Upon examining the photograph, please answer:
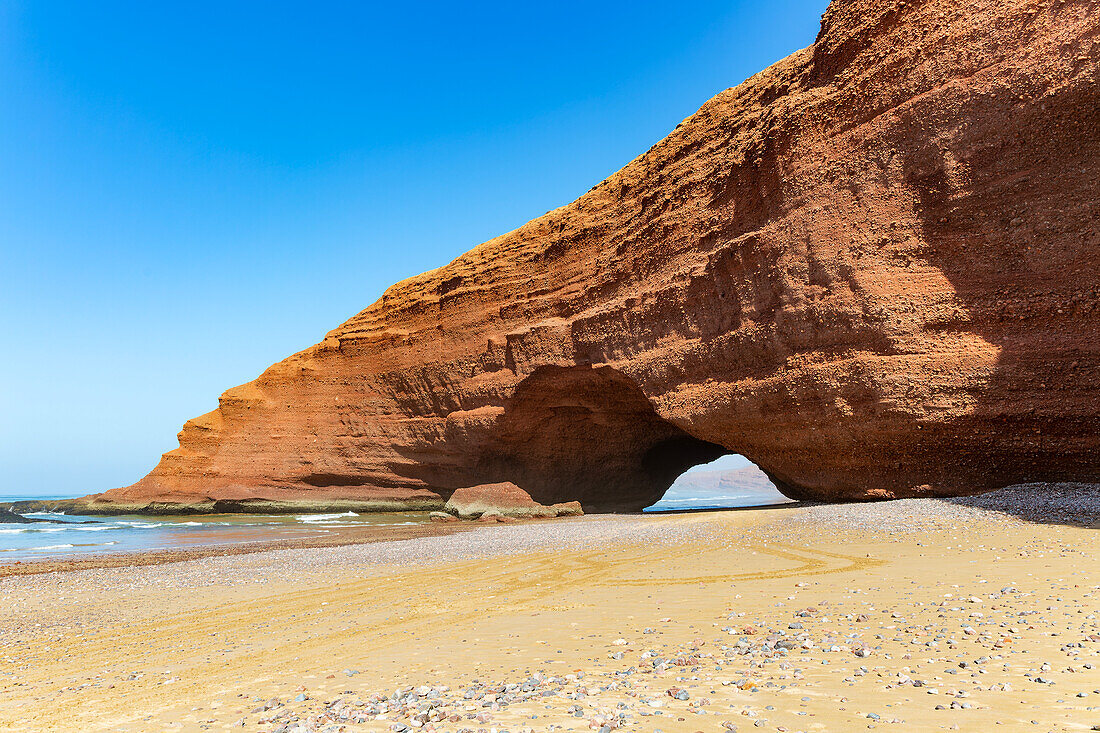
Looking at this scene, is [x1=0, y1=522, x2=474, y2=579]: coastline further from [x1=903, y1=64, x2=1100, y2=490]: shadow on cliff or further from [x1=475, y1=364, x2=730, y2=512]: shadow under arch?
[x1=903, y1=64, x2=1100, y2=490]: shadow on cliff

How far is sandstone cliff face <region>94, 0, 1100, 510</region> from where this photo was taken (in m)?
13.4

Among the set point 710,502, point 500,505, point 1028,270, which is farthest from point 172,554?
point 710,502

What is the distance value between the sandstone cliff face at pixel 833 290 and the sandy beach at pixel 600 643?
6.03m

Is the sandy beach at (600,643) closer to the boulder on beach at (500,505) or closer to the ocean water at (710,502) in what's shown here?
the boulder on beach at (500,505)

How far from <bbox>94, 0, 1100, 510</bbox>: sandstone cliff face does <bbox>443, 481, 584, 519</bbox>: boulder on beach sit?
13.7ft

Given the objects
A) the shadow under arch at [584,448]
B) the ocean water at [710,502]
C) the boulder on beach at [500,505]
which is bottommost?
the ocean water at [710,502]

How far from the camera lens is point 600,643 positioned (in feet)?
14.2

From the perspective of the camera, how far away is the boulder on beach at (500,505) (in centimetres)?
2205

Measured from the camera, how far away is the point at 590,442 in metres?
27.4

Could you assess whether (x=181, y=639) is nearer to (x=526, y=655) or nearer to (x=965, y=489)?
(x=526, y=655)

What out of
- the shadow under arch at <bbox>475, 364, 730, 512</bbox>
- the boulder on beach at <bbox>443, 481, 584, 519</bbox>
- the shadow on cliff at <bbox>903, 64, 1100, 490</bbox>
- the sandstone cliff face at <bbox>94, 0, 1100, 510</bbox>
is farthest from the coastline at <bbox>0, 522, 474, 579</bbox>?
the shadow on cliff at <bbox>903, 64, 1100, 490</bbox>

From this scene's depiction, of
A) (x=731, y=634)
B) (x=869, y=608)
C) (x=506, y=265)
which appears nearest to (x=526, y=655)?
(x=731, y=634)

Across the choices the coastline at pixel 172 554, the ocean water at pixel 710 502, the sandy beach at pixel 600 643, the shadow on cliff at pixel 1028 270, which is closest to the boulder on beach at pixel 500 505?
the ocean water at pixel 710 502

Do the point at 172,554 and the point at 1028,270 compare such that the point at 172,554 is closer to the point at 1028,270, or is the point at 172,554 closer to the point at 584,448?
the point at 584,448
